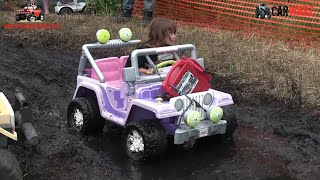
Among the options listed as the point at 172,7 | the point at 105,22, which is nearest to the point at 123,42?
the point at 105,22

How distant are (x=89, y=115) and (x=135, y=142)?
0.78m

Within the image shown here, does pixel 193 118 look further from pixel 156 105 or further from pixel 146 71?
pixel 146 71

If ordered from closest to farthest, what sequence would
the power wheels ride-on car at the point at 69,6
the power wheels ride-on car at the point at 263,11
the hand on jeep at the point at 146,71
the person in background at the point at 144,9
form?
the hand on jeep at the point at 146,71 < the power wheels ride-on car at the point at 263,11 < the person in background at the point at 144,9 < the power wheels ride-on car at the point at 69,6

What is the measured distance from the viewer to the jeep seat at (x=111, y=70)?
5053 mm

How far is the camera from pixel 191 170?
13.3ft

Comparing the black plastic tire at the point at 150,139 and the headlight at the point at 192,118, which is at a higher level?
the headlight at the point at 192,118

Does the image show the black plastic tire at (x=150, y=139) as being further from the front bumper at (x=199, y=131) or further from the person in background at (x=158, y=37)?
the person in background at (x=158, y=37)

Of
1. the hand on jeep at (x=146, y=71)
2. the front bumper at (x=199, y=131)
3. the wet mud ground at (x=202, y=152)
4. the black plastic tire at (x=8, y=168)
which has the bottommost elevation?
the wet mud ground at (x=202, y=152)

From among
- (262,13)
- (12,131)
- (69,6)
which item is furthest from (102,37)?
(69,6)

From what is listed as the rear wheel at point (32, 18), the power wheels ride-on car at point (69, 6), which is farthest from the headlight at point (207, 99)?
the power wheels ride-on car at point (69, 6)

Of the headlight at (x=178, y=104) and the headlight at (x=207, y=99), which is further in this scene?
the headlight at (x=207, y=99)

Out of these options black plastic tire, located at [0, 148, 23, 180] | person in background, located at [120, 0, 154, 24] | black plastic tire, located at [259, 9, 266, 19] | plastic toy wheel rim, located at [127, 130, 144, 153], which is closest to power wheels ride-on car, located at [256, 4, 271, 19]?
black plastic tire, located at [259, 9, 266, 19]

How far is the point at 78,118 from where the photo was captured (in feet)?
16.3

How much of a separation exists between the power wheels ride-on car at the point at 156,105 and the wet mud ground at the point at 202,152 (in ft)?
0.63
